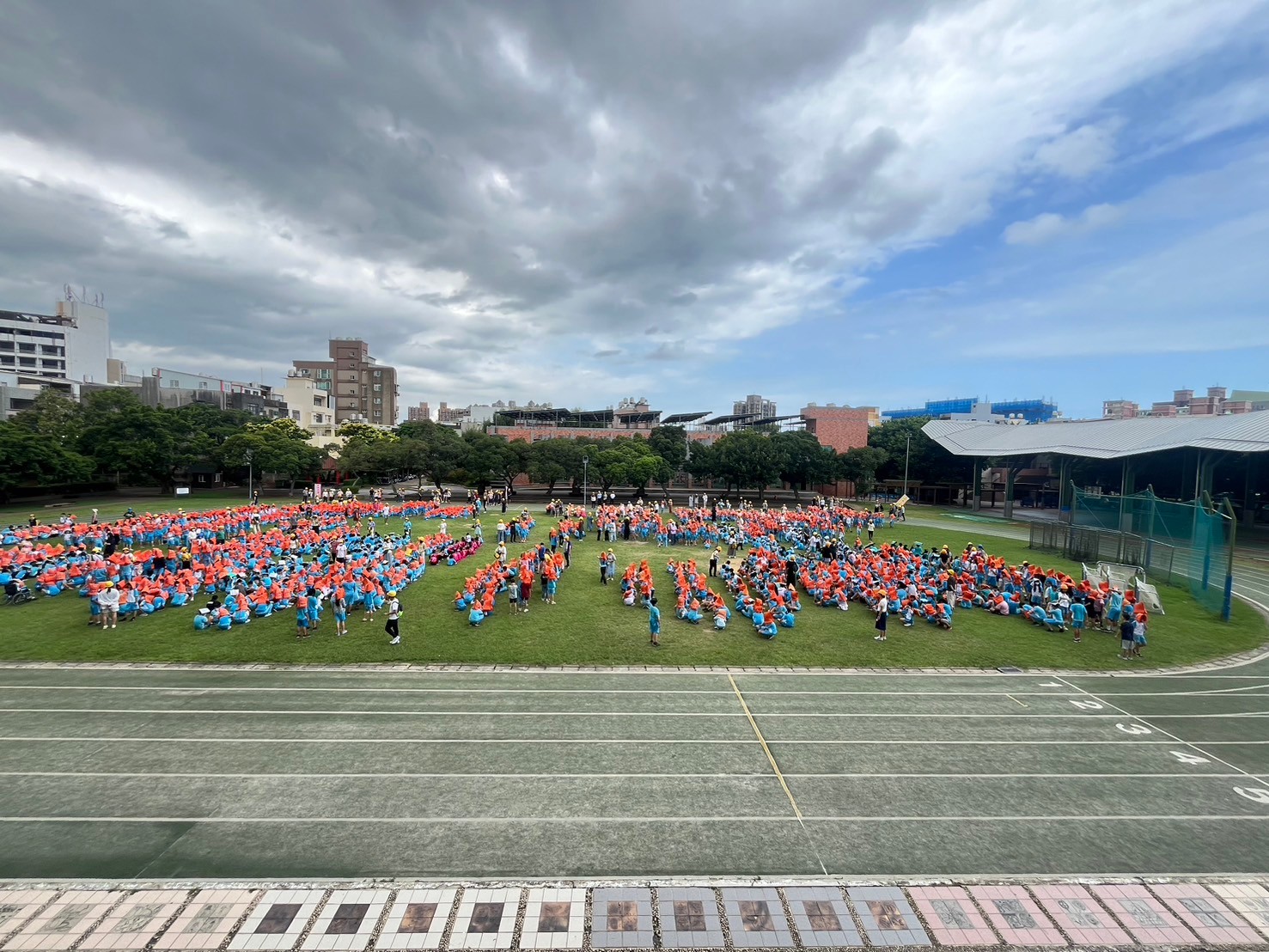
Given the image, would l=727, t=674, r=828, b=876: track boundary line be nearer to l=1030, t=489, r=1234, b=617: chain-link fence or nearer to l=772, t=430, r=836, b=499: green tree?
l=1030, t=489, r=1234, b=617: chain-link fence

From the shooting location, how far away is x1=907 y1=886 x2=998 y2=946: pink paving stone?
6426 millimetres

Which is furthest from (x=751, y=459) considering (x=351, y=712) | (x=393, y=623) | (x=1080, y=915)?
(x=1080, y=915)

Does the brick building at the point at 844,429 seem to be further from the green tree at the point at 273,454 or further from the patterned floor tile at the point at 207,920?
the patterned floor tile at the point at 207,920

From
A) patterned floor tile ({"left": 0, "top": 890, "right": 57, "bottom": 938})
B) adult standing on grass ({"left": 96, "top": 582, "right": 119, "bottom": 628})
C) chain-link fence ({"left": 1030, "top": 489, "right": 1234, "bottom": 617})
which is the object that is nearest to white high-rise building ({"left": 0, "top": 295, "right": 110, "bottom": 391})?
adult standing on grass ({"left": 96, "top": 582, "right": 119, "bottom": 628})

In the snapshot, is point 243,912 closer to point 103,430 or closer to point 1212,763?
point 1212,763

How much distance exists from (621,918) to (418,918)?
238 centimetres

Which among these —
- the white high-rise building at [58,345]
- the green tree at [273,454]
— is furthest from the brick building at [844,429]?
the white high-rise building at [58,345]

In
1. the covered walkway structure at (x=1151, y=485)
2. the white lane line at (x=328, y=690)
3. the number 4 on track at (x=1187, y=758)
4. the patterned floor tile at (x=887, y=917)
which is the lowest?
the white lane line at (x=328, y=690)

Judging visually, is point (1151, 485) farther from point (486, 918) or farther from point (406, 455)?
point (406, 455)

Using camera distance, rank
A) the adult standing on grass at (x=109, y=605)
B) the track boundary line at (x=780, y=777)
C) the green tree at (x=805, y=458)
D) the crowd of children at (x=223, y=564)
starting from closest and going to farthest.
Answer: the track boundary line at (x=780, y=777)
the adult standing on grass at (x=109, y=605)
the crowd of children at (x=223, y=564)
the green tree at (x=805, y=458)

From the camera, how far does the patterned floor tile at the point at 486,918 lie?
631cm

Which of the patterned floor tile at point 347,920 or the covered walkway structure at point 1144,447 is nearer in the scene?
the patterned floor tile at point 347,920

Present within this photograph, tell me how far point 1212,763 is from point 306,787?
15940 millimetres

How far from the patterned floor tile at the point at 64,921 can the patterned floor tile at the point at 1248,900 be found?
44.9ft
